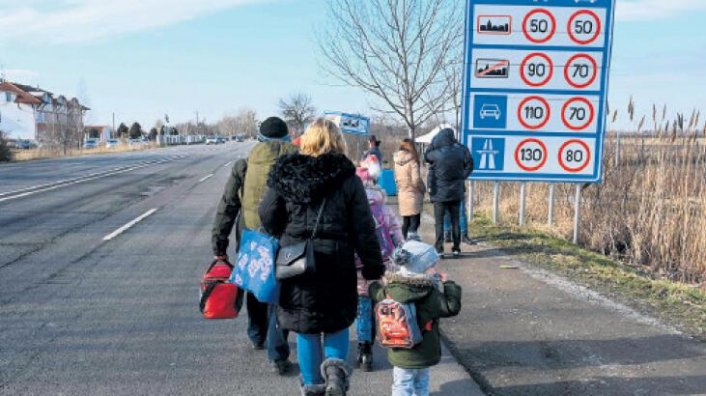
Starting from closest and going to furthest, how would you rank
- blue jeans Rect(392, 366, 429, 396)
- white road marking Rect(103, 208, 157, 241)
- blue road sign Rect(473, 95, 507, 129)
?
blue jeans Rect(392, 366, 429, 396) < white road marking Rect(103, 208, 157, 241) < blue road sign Rect(473, 95, 507, 129)

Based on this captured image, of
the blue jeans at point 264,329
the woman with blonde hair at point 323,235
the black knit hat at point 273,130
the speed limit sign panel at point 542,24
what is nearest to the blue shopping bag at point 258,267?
the woman with blonde hair at point 323,235

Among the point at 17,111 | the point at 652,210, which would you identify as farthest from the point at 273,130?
the point at 17,111

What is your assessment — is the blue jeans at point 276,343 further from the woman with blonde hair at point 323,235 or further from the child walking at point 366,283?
the woman with blonde hair at point 323,235

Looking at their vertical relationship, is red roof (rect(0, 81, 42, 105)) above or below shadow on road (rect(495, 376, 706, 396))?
above

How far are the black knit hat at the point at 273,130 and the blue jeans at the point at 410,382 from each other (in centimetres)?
196

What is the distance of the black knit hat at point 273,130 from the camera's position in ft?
15.7

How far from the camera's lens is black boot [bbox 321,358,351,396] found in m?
3.55

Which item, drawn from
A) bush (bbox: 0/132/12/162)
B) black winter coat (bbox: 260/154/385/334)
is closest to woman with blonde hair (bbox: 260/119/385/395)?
black winter coat (bbox: 260/154/385/334)

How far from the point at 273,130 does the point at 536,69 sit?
7282mm

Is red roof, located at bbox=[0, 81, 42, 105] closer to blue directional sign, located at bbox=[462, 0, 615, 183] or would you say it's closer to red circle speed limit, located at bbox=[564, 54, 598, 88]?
blue directional sign, located at bbox=[462, 0, 615, 183]

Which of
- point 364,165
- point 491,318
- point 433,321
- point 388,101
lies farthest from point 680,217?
point 388,101

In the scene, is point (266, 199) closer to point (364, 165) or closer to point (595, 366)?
point (364, 165)

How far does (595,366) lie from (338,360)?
2.23 m

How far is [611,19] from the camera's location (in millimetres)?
10586
